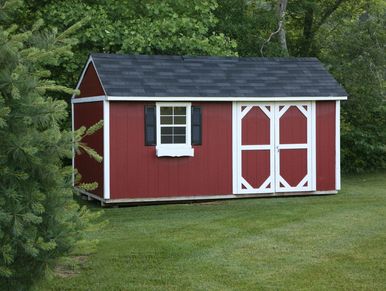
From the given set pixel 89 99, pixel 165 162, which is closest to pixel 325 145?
pixel 165 162

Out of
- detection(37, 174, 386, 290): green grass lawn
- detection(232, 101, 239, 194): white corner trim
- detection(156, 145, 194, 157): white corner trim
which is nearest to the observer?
detection(37, 174, 386, 290): green grass lawn

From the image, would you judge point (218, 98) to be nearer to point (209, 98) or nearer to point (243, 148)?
point (209, 98)

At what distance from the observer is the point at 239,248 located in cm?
841

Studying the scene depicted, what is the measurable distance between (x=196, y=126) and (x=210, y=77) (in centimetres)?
122

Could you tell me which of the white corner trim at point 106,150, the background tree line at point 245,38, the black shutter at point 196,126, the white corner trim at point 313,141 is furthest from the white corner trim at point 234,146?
the background tree line at point 245,38

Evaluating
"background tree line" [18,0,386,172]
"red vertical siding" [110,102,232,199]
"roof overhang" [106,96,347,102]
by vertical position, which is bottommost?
"red vertical siding" [110,102,232,199]

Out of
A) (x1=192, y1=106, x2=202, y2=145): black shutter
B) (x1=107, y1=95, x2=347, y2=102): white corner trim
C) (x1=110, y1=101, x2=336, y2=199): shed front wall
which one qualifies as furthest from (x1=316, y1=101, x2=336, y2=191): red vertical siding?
(x1=192, y1=106, x2=202, y2=145): black shutter

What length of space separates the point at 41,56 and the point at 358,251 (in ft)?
16.1

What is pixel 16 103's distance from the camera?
15.0 feet

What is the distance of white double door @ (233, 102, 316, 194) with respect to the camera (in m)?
13.5

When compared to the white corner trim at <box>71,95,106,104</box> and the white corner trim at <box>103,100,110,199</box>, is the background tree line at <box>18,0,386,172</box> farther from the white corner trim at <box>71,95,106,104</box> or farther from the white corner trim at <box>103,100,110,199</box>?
the white corner trim at <box>103,100,110,199</box>

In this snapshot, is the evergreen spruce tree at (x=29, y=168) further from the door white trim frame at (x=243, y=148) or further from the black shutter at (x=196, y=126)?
the door white trim frame at (x=243, y=148)

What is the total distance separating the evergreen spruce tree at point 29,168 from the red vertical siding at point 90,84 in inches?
315

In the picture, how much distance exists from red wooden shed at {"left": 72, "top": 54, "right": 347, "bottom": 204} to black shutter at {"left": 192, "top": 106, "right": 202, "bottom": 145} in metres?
0.02
